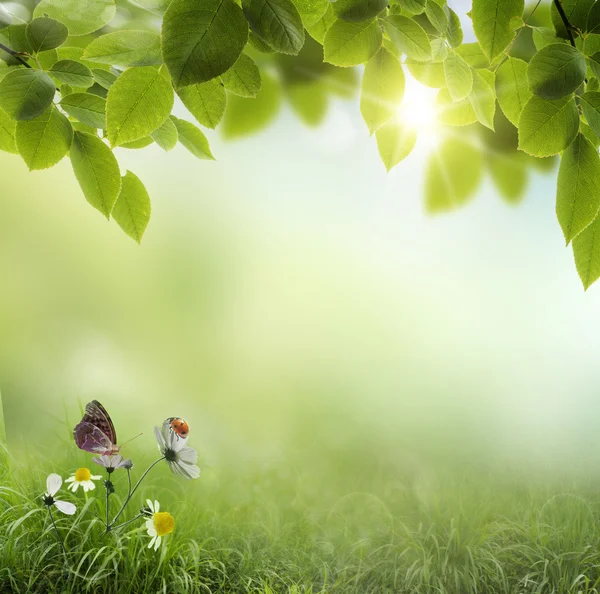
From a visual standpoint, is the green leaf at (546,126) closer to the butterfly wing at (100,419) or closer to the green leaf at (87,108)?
the green leaf at (87,108)

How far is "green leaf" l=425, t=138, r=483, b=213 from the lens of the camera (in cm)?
34

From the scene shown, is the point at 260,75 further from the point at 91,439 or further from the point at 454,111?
the point at 91,439

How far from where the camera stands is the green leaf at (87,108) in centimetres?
21

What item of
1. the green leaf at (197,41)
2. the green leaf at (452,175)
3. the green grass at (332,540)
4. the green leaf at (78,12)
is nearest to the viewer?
the green leaf at (197,41)

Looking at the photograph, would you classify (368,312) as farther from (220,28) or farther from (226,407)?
(220,28)

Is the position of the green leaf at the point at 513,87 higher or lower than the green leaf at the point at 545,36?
lower

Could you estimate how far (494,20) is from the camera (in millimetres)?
163

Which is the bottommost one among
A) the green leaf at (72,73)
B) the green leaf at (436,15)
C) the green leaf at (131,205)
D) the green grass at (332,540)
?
the green grass at (332,540)

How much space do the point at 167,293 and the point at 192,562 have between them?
706 millimetres

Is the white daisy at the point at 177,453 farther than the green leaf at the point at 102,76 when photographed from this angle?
Yes

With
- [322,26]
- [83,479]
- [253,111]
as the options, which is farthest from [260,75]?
[83,479]

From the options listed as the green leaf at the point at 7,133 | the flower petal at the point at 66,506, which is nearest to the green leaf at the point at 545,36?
the green leaf at the point at 7,133

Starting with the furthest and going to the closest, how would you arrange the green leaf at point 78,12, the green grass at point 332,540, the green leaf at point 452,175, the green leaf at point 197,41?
the green grass at point 332,540 → the green leaf at point 452,175 → the green leaf at point 78,12 → the green leaf at point 197,41

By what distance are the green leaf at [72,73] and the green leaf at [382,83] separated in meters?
0.10
